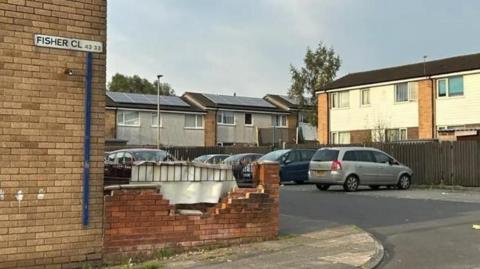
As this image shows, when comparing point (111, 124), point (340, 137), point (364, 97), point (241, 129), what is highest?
point (364, 97)

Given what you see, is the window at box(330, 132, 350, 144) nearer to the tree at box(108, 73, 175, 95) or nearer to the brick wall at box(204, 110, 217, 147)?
the brick wall at box(204, 110, 217, 147)

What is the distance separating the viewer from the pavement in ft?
28.9

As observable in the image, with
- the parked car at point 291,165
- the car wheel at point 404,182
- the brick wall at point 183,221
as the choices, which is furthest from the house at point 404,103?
the brick wall at point 183,221

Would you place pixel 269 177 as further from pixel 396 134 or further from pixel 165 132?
pixel 165 132

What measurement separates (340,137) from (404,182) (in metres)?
19.4

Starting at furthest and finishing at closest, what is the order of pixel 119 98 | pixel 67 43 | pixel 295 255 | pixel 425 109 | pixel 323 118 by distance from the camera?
pixel 119 98 → pixel 323 118 → pixel 425 109 → pixel 295 255 → pixel 67 43

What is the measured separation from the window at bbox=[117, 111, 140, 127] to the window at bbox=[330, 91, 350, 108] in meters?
16.7

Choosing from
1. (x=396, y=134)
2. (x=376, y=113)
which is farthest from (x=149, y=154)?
(x=376, y=113)

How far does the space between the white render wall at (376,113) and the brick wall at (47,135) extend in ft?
107

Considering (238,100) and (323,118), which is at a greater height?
(238,100)

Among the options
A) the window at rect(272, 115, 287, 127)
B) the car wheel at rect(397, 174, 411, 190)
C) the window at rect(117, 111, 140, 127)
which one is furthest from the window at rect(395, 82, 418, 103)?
the window at rect(117, 111, 140, 127)

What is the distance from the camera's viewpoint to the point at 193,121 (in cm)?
5484

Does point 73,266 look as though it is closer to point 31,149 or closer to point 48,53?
point 31,149

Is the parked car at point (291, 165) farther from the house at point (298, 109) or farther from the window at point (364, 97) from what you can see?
the house at point (298, 109)
